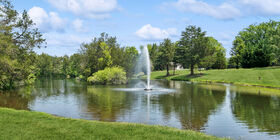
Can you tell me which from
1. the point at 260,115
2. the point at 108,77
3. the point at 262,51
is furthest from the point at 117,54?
the point at 260,115

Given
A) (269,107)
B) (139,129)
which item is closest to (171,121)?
(139,129)

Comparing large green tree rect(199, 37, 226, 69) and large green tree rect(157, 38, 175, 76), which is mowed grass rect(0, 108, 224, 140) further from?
large green tree rect(157, 38, 175, 76)

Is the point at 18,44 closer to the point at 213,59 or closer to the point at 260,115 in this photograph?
the point at 260,115

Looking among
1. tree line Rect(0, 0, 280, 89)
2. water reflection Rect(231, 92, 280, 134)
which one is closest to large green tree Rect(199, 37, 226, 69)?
tree line Rect(0, 0, 280, 89)

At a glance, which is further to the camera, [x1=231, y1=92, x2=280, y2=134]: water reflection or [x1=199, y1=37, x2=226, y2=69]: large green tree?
[x1=199, y1=37, x2=226, y2=69]: large green tree

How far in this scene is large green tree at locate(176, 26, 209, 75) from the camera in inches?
3777

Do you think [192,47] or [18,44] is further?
[192,47]

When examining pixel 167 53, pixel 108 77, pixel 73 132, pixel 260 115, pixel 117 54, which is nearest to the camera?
pixel 73 132

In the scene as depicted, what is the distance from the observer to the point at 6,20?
3669 centimetres

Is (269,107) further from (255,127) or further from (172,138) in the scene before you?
(172,138)

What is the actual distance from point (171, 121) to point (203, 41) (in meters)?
75.6

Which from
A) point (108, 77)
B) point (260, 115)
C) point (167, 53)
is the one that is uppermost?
point (167, 53)

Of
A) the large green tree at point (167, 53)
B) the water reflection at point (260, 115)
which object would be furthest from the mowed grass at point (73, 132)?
the large green tree at point (167, 53)

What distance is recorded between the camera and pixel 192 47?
97.8m
